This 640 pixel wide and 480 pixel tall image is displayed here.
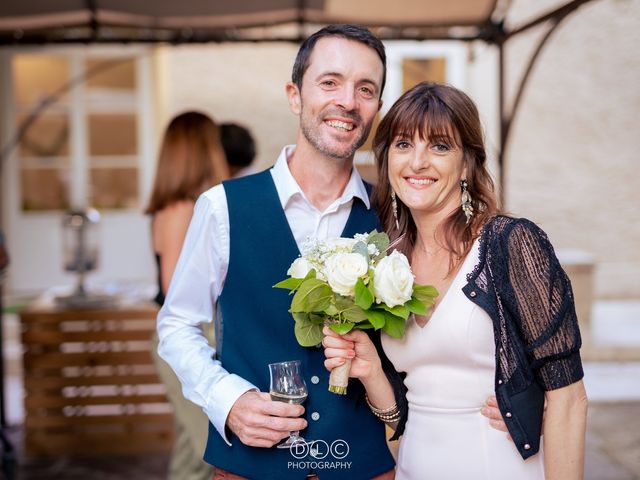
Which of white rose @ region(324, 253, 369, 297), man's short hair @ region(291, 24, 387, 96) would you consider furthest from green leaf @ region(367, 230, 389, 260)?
man's short hair @ region(291, 24, 387, 96)

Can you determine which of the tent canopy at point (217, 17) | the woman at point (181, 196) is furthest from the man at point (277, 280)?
the tent canopy at point (217, 17)

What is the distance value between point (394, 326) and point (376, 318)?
67 millimetres

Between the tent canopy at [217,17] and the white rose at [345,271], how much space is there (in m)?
3.24

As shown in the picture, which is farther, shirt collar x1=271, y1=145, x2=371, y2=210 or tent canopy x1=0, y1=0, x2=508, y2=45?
tent canopy x1=0, y1=0, x2=508, y2=45

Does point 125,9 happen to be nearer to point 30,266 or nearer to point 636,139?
point 30,266

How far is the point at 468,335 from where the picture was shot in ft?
6.99

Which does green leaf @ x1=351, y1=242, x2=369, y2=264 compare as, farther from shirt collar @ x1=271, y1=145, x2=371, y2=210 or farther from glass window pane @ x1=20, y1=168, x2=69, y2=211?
glass window pane @ x1=20, y1=168, x2=69, y2=211

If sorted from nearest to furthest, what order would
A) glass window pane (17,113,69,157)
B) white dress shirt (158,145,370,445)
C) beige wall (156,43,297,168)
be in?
white dress shirt (158,145,370,445) → beige wall (156,43,297,168) → glass window pane (17,113,69,157)

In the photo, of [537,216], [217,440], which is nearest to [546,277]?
[217,440]

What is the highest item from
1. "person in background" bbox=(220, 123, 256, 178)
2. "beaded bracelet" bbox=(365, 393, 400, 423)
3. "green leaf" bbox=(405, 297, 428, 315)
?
"person in background" bbox=(220, 123, 256, 178)

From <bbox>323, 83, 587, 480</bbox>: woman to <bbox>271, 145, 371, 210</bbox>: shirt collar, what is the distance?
5.5 inches

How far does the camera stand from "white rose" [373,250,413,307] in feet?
6.55

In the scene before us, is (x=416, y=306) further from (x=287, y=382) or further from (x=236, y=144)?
(x=236, y=144)

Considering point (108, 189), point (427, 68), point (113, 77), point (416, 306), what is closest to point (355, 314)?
point (416, 306)
